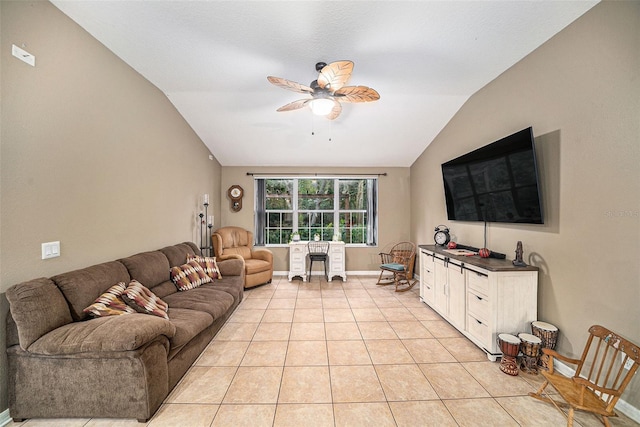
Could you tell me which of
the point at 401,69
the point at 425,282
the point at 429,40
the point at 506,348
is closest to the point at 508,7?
the point at 429,40

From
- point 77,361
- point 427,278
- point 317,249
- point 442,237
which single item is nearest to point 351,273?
point 317,249

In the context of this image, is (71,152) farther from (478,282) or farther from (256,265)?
(478,282)

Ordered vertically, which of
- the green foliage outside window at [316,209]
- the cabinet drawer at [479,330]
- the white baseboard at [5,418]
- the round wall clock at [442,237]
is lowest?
the white baseboard at [5,418]

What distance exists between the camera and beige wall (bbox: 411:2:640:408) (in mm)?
1774

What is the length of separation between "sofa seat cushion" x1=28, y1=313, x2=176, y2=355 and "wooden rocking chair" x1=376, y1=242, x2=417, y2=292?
3.82m

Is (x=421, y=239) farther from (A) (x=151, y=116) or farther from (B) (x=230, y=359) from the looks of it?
(A) (x=151, y=116)

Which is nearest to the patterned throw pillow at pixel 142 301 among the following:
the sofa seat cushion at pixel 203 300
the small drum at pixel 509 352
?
the sofa seat cushion at pixel 203 300

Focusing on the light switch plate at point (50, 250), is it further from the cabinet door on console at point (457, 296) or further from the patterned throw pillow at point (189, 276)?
the cabinet door on console at point (457, 296)

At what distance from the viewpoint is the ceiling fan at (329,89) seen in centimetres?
220

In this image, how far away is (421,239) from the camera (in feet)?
16.6

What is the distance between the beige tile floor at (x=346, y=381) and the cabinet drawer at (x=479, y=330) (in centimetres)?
13

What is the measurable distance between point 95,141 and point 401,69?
3.13 m

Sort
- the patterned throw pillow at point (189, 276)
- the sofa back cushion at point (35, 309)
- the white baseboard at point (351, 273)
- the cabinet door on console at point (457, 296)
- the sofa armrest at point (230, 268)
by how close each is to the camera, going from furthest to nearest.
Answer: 1. the white baseboard at point (351, 273)
2. the sofa armrest at point (230, 268)
3. the patterned throw pillow at point (189, 276)
4. the cabinet door on console at point (457, 296)
5. the sofa back cushion at point (35, 309)

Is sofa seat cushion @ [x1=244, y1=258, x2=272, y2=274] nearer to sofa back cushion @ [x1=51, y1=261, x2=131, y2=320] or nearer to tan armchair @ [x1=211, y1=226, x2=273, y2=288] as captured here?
tan armchair @ [x1=211, y1=226, x2=273, y2=288]
